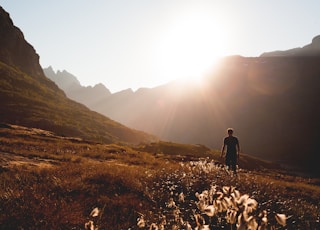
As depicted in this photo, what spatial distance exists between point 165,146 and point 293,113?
12136 centimetres

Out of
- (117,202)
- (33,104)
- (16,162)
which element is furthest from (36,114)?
(117,202)

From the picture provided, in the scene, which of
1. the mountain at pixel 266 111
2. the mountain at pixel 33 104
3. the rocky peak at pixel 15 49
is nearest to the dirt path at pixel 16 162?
the mountain at pixel 33 104

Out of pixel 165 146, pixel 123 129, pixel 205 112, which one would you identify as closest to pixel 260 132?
pixel 205 112

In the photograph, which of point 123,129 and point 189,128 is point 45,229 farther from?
point 189,128

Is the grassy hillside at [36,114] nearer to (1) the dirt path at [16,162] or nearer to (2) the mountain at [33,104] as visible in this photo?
(2) the mountain at [33,104]

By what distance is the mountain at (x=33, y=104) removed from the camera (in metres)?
70.0

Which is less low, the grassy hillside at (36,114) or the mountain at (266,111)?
the mountain at (266,111)

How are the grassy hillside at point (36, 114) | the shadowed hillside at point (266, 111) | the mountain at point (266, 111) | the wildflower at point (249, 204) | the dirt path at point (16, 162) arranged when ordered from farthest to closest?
the shadowed hillside at point (266, 111) → the mountain at point (266, 111) → the grassy hillside at point (36, 114) → the dirt path at point (16, 162) → the wildflower at point (249, 204)

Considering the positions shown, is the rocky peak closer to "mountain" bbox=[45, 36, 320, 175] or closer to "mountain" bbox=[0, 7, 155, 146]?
"mountain" bbox=[0, 7, 155, 146]

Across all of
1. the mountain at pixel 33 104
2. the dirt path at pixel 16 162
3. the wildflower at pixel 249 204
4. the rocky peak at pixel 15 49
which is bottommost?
the dirt path at pixel 16 162

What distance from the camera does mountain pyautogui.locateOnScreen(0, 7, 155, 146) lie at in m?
70.0

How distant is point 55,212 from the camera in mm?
7500

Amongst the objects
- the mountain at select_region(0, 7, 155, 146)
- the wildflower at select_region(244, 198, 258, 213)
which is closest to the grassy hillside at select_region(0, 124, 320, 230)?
the wildflower at select_region(244, 198, 258, 213)

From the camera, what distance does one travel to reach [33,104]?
279ft
